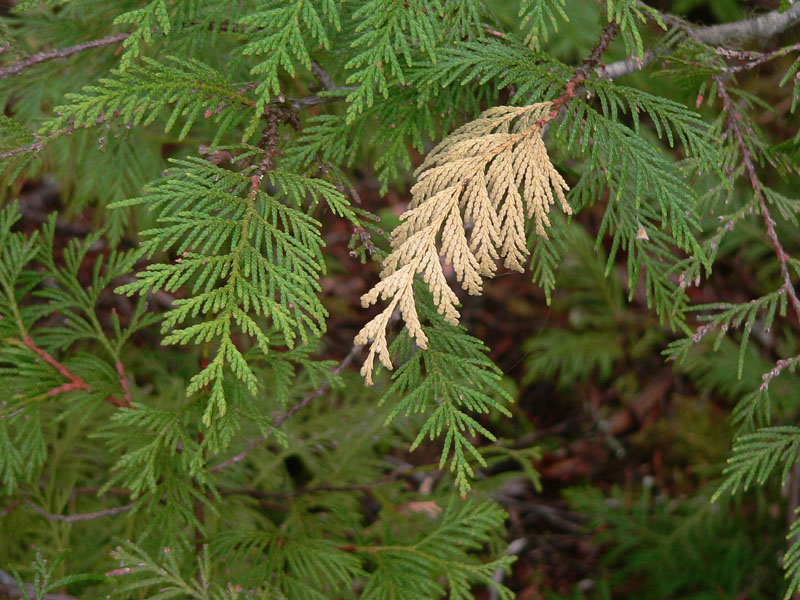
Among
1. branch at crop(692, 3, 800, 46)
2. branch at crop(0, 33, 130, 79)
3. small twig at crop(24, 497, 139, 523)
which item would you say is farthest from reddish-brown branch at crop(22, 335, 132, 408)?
branch at crop(692, 3, 800, 46)

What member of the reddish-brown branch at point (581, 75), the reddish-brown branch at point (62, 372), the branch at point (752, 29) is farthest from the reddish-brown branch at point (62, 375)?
the branch at point (752, 29)

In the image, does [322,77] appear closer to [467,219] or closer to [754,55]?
[467,219]

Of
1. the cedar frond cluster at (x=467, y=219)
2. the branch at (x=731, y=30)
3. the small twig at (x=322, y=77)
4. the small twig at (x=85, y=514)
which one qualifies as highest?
the branch at (x=731, y=30)

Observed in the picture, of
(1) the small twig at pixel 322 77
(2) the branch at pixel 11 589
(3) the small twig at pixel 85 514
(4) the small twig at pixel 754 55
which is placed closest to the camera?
(4) the small twig at pixel 754 55

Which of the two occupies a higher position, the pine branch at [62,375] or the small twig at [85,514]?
the pine branch at [62,375]

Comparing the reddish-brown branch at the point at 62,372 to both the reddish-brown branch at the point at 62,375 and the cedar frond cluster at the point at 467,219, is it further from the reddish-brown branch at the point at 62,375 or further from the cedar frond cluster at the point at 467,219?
the cedar frond cluster at the point at 467,219
